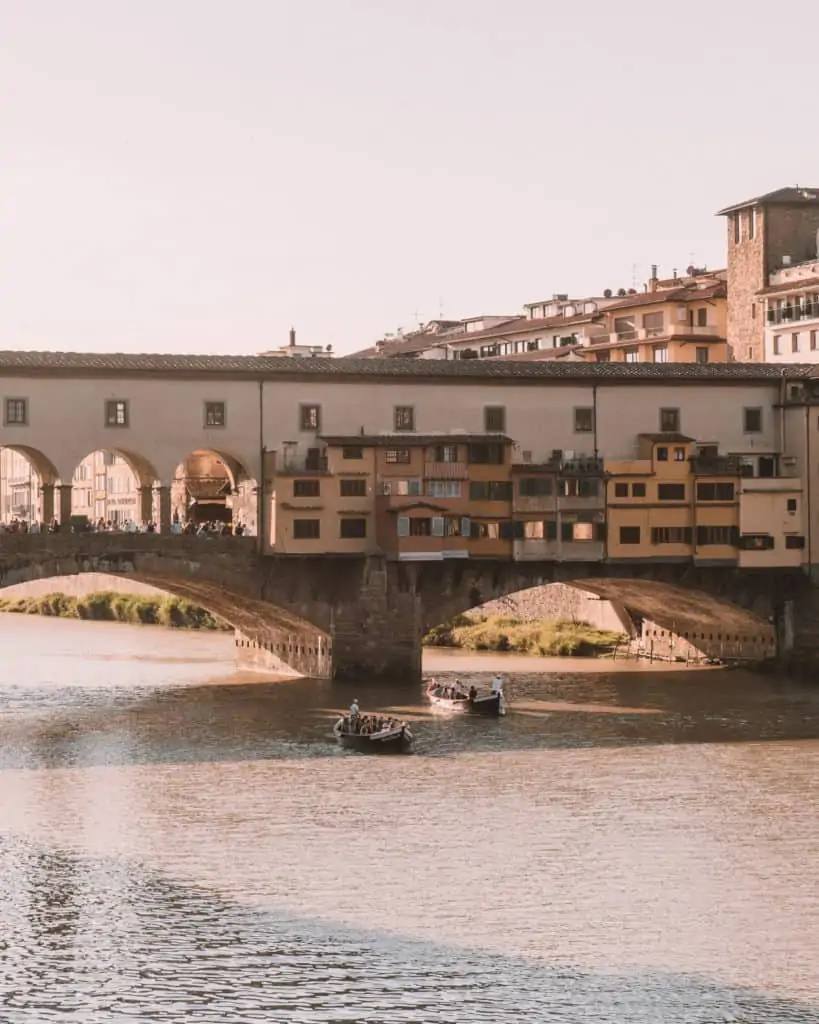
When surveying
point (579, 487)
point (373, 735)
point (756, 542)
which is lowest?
point (373, 735)

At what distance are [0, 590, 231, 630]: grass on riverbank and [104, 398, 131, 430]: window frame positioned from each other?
18179 mm

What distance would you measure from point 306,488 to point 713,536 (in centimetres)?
1026

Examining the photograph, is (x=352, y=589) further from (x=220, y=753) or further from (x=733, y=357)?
(x=733, y=357)

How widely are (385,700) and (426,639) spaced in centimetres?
1679

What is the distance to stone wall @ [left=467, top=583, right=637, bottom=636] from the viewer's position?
197 ft

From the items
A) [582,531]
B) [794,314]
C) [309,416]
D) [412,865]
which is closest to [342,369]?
[309,416]

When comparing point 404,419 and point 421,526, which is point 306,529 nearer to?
point 421,526

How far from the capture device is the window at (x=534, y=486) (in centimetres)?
4975

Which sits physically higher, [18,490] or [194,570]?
[18,490]

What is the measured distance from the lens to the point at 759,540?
168ft

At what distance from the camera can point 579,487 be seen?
165 feet

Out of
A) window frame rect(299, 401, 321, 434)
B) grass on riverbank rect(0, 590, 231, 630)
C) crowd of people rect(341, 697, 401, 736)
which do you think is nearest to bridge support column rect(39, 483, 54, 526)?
window frame rect(299, 401, 321, 434)

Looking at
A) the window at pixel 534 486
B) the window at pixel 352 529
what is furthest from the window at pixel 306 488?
the window at pixel 534 486

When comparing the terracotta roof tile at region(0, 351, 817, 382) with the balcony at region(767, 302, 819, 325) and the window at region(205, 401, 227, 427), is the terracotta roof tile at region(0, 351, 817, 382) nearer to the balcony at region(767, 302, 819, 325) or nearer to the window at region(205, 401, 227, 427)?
the window at region(205, 401, 227, 427)
